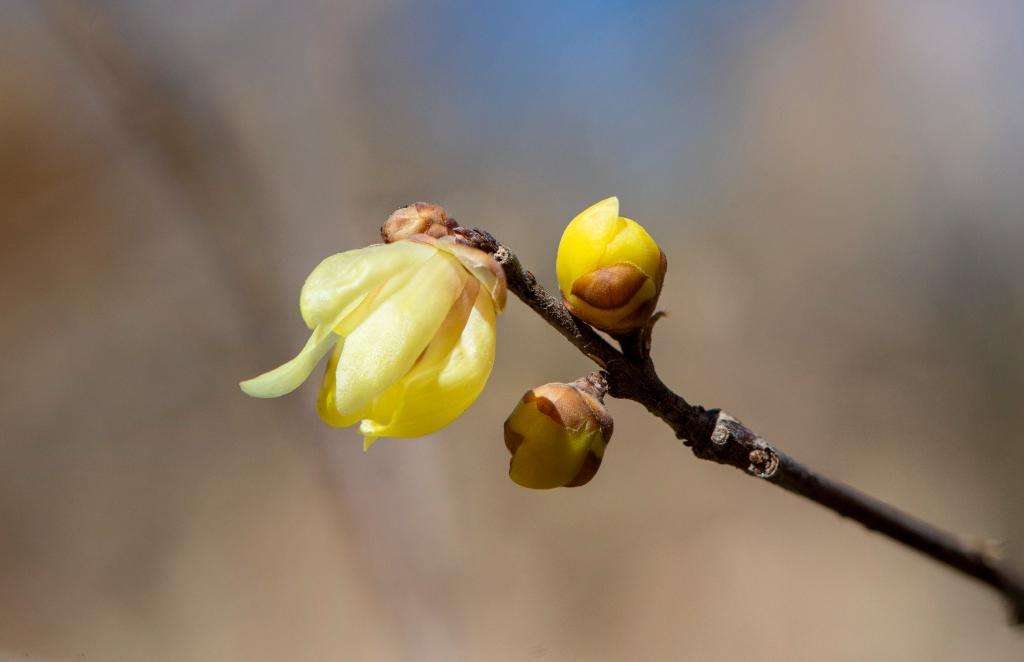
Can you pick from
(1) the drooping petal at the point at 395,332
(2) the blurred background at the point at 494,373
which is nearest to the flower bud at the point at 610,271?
(1) the drooping petal at the point at 395,332

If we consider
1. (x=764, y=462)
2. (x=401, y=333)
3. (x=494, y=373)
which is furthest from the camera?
(x=494, y=373)

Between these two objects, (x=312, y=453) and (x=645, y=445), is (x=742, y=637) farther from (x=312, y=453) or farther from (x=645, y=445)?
(x=312, y=453)

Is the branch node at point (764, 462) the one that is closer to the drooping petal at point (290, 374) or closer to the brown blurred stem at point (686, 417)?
the brown blurred stem at point (686, 417)

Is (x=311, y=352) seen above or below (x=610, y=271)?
below

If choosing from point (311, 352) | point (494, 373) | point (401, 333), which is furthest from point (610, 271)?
point (494, 373)

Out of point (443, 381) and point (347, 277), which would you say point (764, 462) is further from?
point (347, 277)

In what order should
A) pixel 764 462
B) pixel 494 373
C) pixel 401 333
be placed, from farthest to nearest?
pixel 494 373 → pixel 764 462 → pixel 401 333

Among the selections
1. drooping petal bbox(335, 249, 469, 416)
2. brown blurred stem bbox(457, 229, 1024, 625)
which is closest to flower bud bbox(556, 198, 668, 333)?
brown blurred stem bbox(457, 229, 1024, 625)
